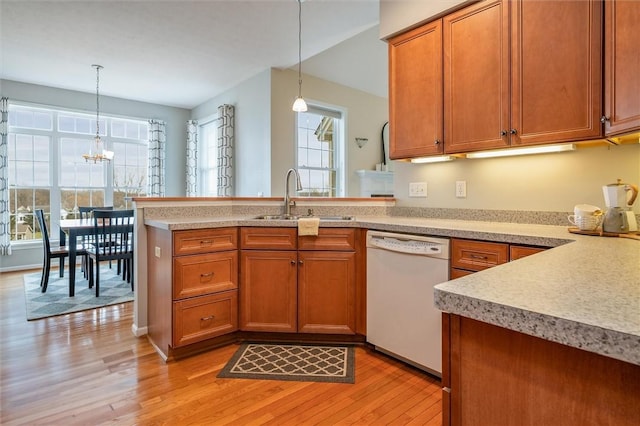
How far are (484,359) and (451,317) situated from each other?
101mm

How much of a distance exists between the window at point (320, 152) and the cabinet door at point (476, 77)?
301 centimetres

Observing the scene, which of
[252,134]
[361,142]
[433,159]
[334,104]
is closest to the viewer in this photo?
[433,159]

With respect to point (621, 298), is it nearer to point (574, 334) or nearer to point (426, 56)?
point (574, 334)

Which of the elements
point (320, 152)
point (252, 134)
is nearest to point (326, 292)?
point (252, 134)

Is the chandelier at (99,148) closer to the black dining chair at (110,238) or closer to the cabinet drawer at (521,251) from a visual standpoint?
the black dining chair at (110,238)

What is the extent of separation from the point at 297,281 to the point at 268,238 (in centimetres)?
37

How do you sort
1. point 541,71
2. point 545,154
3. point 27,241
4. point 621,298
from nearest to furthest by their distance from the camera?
point 621,298
point 541,71
point 545,154
point 27,241

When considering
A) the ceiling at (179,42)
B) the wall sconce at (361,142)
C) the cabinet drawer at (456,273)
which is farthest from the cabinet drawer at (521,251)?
the wall sconce at (361,142)

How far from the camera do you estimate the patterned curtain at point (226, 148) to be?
207 inches

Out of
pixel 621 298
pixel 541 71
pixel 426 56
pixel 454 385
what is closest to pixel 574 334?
pixel 621 298

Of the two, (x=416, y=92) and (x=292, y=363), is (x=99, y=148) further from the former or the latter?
(x=416, y=92)

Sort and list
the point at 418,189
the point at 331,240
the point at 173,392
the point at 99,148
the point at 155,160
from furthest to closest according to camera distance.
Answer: the point at 155,160, the point at 99,148, the point at 418,189, the point at 331,240, the point at 173,392

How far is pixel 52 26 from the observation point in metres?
3.46

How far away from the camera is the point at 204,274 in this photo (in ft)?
7.64
